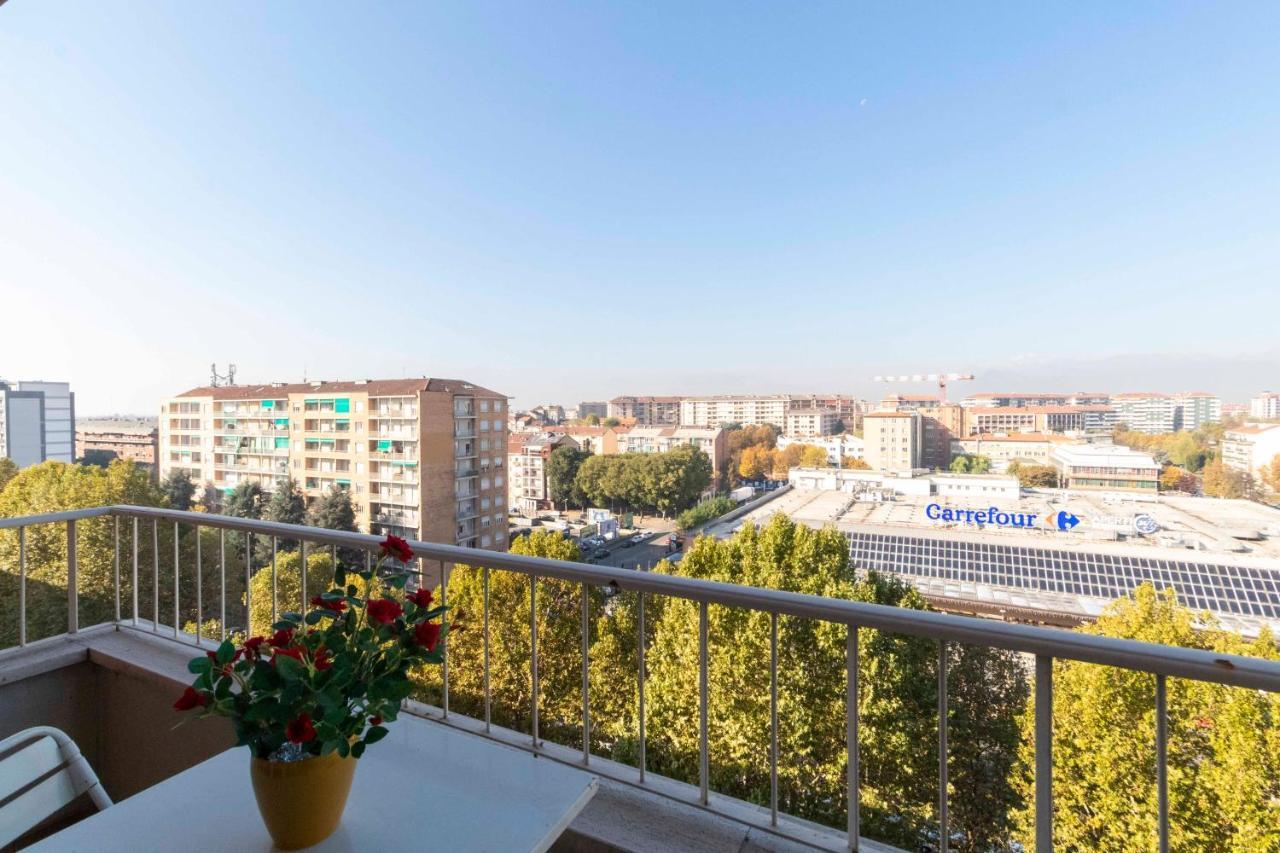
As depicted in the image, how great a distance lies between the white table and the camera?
31.3 inches

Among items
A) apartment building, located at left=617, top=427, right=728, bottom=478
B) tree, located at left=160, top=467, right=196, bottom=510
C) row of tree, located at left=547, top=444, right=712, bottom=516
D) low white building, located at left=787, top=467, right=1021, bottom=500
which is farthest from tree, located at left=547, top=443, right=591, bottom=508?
tree, located at left=160, top=467, right=196, bottom=510

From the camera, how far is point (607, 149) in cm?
1633

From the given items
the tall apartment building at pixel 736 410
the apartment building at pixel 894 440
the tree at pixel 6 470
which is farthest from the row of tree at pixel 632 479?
the tree at pixel 6 470

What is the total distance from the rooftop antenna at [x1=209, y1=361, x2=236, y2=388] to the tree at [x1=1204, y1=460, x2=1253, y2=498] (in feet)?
81.1

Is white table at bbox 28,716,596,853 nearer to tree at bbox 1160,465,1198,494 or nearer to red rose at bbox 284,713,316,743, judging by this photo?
red rose at bbox 284,713,316,743

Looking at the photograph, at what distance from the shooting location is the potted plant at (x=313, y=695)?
0.70 metres

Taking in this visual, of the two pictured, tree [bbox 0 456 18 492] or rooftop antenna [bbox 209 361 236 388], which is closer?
tree [bbox 0 456 18 492]

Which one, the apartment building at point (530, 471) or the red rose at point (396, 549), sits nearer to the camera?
the red rose at point (396, 549)

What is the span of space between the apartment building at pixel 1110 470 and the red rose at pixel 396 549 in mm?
12040

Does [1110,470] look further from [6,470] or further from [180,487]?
[180,487]

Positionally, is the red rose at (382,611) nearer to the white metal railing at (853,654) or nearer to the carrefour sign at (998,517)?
the white metal railing at (853,654)

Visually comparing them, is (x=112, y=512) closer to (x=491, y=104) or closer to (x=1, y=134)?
(x=1, y=134)

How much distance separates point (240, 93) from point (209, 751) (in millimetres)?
8884

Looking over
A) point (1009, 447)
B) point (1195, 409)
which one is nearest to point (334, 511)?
point (1009, 447)
